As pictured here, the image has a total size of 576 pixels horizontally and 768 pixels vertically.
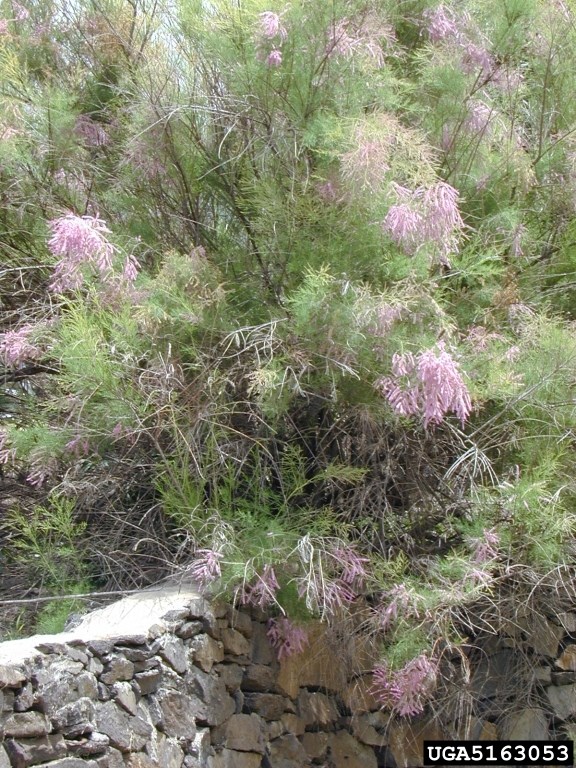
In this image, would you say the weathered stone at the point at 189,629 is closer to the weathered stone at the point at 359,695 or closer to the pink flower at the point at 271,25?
the weathered stone at the point at 359,695

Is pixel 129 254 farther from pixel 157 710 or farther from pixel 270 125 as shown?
pixel 157 710

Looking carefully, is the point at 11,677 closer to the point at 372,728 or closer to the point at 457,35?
the point at 372,728

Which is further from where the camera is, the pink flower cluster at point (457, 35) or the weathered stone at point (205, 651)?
the pink flower cluster at point (457, 35)

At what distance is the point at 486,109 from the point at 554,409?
176 cm

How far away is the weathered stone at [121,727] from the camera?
12.0 feet

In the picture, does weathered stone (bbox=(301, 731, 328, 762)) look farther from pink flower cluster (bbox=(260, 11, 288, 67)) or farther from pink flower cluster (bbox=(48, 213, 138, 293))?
pink flower cluster (bbox=(260, 11, 288, 67))

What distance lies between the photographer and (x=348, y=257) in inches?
189

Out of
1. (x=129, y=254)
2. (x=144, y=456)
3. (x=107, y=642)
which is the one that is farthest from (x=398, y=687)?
(x=129, y=254)

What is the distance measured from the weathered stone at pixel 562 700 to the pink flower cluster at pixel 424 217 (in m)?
2.73

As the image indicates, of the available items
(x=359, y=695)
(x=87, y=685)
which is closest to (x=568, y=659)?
(x=359, y=695)

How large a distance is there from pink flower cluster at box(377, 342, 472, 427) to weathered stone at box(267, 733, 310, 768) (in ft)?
5.58

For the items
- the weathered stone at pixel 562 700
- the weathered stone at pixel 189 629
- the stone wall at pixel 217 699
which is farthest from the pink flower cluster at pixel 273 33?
the weathered stone at pixel 562 700

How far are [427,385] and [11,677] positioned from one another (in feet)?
6.62

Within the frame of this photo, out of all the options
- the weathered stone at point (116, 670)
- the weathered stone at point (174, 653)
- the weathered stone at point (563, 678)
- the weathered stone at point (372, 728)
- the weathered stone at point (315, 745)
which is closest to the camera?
the weathered stone at point (116, 670)
